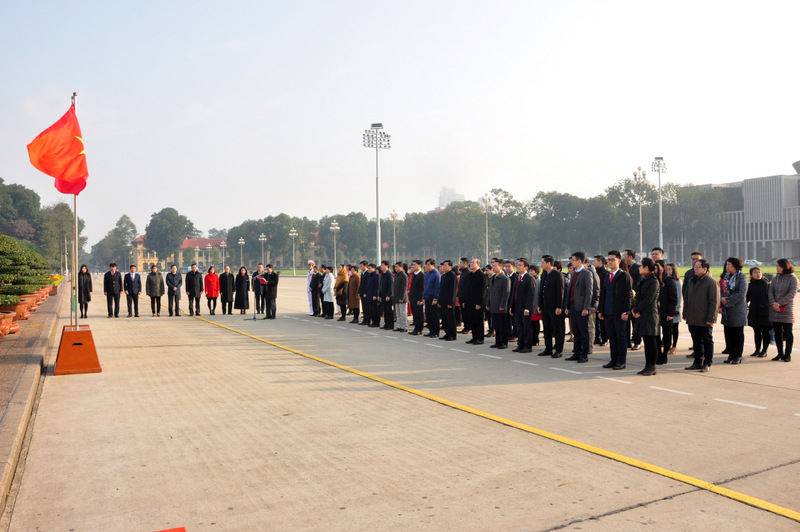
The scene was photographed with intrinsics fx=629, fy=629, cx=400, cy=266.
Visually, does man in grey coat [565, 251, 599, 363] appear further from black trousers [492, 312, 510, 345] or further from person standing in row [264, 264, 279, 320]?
person standing in row [264, 264, 279, 320]

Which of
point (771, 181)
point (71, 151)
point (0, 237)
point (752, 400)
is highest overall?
point (771, 181)

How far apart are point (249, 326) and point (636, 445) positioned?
1464 cm

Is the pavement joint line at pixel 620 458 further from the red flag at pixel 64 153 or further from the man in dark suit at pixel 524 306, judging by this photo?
the red flag at pixel 64 153

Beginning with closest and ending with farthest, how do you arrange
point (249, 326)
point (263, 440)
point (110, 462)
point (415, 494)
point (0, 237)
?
1. point (415, 494)
2. point (110, 462)
3. point (263, 440)
4. point (0, 237)
5. point (249, 326)

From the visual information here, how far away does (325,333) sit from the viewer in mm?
16750

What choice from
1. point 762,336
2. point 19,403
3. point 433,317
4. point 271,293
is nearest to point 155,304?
point 271,293

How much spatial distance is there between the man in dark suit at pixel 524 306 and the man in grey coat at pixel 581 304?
104cm

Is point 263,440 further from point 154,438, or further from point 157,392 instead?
point 157,392

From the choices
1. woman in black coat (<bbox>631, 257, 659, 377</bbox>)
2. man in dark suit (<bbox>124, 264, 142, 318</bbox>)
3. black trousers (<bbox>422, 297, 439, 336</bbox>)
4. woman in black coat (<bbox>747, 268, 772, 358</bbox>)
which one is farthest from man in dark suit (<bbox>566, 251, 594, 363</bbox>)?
man in dark suit (<bbox>124, 264, 142, 318</bbox>)

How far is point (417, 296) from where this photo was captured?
53.6 feet

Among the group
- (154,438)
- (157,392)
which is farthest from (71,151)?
(154,438)

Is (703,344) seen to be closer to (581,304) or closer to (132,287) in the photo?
(581,304)

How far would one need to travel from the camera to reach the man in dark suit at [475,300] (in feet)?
45.4

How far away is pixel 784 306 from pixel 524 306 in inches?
181
